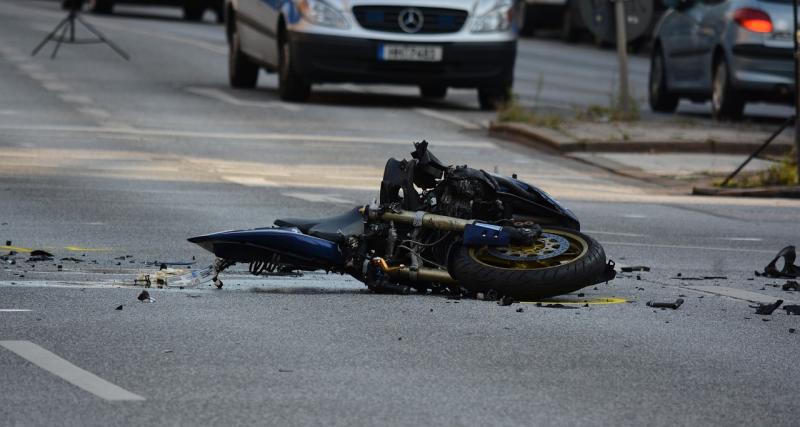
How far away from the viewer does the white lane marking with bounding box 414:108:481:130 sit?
21.5 m

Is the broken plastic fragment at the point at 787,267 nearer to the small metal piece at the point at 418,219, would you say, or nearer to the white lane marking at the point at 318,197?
the small metal piece at the point at 418,219

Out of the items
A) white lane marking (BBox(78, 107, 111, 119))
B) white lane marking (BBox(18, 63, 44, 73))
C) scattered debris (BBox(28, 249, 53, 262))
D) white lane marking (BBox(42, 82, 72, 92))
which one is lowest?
white lane marking (BBox(18, 63, 44, 73))

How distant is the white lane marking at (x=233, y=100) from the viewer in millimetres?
22797

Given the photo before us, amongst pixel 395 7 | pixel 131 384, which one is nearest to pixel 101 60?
pixel 395 7

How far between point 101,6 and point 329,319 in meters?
38.4

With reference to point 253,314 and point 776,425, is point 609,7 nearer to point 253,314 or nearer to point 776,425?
point 253,314

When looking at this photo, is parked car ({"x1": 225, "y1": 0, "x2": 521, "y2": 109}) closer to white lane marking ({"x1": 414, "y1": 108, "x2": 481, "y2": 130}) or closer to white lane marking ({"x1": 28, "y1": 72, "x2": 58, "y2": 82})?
white lane marking ({"x1": 414, "y1": 108, "x2": 481, "y2": 130})

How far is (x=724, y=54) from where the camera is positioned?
2175 centimetres

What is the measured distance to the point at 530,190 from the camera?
922 centimetres

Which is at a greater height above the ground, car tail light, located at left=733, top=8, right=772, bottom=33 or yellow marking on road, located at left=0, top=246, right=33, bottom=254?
yellow marking on road, located at left=0, top=246, right=33, bottom=254

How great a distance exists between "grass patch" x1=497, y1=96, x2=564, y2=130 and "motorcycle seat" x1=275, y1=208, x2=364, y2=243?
1142cm

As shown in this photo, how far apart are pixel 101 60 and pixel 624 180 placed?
13544 millimetres

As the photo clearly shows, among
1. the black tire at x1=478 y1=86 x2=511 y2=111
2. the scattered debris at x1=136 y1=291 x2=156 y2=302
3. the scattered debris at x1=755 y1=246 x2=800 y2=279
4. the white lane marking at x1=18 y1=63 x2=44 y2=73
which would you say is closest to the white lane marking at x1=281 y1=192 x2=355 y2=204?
the scattered debris at x1=755 y1=246 x2=800 y2=279

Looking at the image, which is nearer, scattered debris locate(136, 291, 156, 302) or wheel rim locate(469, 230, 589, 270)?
scattered debris locate(136, 291, 156, 302)
